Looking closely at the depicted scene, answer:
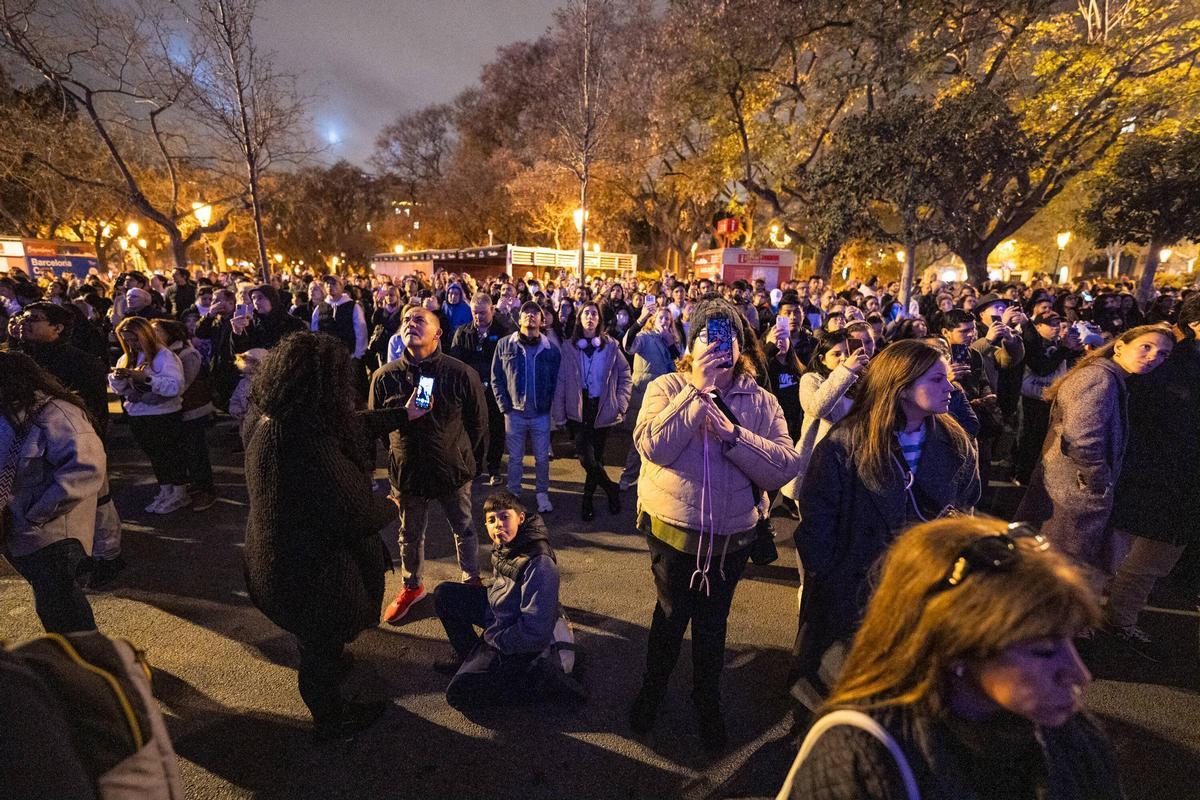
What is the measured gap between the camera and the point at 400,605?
3740 millimetres

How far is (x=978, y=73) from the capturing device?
1572 cm

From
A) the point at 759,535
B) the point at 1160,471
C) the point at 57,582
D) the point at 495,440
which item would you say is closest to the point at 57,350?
the point at 57,582

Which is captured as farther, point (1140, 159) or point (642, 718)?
point (1140, 159)

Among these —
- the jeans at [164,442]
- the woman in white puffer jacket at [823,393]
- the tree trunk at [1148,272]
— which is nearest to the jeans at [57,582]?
the jeans at [164,442]

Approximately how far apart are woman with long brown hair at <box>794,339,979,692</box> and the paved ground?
85 cm

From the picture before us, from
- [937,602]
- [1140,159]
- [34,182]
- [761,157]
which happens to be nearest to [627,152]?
[761,157]

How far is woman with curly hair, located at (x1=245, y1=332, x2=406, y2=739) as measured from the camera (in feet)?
7.28

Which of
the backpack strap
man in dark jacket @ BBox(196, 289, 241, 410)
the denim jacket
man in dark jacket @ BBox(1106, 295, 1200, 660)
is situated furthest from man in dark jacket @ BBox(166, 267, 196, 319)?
man in dark jacket @ BBox(1106, 295, 1200, 660)

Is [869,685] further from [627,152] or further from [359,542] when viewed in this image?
[627,152]

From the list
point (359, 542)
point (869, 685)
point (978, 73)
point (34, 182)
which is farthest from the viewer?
point (34, 182)

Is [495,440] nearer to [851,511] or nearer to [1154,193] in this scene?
[851,511]

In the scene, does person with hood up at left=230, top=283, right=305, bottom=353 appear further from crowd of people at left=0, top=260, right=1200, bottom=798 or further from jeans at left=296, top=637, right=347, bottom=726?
jeans at left=296, top=637, right=347, bottom=726

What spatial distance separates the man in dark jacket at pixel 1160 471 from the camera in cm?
326

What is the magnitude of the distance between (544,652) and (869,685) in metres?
2.24
